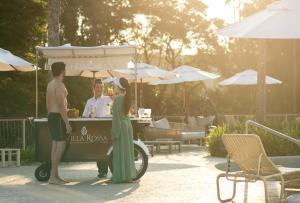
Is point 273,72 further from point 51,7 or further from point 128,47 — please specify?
point 128,47

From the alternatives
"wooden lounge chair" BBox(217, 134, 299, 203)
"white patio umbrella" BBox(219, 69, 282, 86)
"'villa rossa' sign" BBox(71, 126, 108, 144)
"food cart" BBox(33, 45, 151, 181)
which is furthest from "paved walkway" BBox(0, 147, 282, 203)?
"white patio umbrella" BBox(219, 69, 282, 86)

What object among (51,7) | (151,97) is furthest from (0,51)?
(151,97)

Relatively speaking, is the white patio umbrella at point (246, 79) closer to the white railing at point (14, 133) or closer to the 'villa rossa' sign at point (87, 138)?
the white railing at point (14, 133)

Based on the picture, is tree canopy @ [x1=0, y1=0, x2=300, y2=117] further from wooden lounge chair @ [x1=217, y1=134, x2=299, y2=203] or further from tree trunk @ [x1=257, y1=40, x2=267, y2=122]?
wooden lounge chair @ [x1=217, y1=134, x2=299, y2=203]

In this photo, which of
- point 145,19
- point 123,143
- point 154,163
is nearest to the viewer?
point 123,143

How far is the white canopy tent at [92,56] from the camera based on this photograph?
16.0 m

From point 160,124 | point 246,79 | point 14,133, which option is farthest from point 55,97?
point 246,79

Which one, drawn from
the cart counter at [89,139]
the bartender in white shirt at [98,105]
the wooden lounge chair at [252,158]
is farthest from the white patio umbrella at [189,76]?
the wooden lounge chair at [252,158]

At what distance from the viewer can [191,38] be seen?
49.8 m

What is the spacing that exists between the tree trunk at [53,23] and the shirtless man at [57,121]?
10.7 m

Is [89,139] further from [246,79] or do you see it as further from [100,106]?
[246,79]

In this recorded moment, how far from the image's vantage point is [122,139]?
13273 millimetres

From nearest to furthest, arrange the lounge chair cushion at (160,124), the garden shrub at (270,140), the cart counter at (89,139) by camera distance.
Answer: the cart counter at (89,139), the garden shrub at (270,140), the lounge chair cushion at (160,124)

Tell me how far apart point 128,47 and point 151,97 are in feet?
79.8
